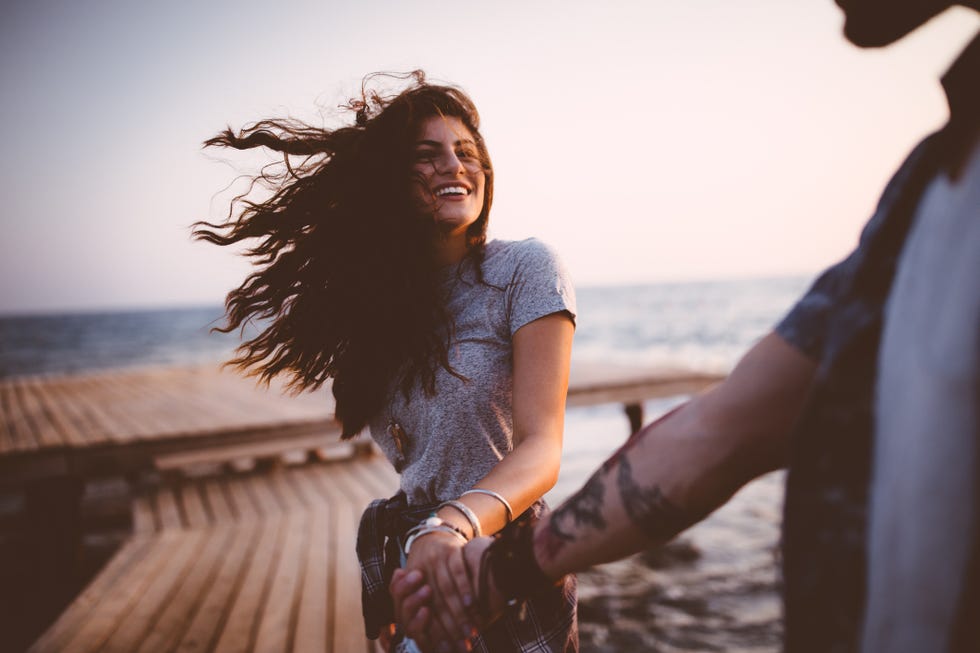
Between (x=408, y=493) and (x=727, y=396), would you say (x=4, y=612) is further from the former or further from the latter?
(x=727, y=396)

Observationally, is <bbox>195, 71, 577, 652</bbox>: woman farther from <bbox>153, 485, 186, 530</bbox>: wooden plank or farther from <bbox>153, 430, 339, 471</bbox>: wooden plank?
<bbox>153, 485, 186, 530</bbox>: wooden plank

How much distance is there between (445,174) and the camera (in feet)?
5.91

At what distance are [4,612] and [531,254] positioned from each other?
654cm

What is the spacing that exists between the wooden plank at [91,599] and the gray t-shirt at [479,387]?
3.22 meters

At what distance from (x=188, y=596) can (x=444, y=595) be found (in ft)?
12.4

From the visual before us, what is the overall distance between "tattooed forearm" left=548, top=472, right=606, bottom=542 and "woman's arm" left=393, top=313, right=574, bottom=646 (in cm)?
24

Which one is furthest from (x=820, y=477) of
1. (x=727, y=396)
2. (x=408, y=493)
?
(x=408, y=493)

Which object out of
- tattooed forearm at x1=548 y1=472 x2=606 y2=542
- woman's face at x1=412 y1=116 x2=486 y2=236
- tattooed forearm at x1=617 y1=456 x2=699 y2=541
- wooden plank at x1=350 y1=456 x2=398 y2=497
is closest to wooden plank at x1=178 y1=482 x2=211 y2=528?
wooden plank at x1=350 y1=456 x2=398 y2=497

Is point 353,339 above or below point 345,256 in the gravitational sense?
below

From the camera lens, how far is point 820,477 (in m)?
0.77

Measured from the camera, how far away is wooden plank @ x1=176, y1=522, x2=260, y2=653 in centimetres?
353

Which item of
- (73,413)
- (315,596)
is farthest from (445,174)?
(73,413)

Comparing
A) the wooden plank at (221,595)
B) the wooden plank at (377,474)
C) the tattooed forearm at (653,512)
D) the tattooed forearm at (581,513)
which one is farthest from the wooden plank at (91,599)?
the tattooed forearm at (653,512)

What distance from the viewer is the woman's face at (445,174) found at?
180 centimetres
